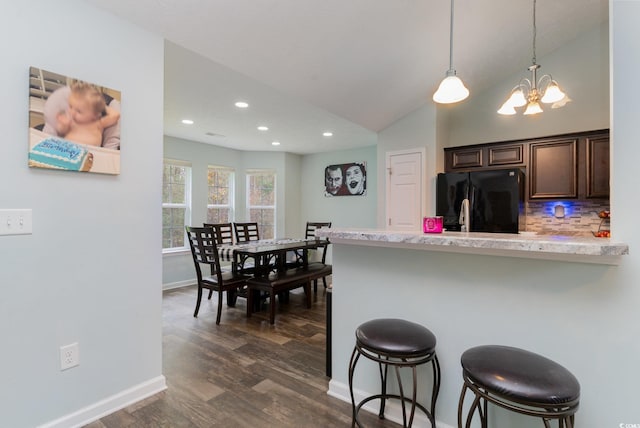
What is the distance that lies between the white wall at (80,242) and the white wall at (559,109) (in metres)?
3.60

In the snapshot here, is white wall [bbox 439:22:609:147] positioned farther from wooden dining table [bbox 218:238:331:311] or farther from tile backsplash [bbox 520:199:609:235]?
wooden dining table [bbox 218:238:331:311]

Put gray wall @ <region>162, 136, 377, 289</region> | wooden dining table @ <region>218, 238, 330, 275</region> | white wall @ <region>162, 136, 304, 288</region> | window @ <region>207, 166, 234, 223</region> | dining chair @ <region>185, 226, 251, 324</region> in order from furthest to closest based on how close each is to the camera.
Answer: window @ <region>207, 166, 234, 223</region>, gray wall @ <region>162, 136, 377, 289</region>, white wall @ <region>162, 136, 304, 288</region>, wooden dining table @ <region>218, 238, 330, 275</region>, dining chair @ <region>185, 226, 251, 324</region>

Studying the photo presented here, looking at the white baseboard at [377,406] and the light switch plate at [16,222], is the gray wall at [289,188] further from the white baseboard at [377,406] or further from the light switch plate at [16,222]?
the white baseboard at [377,406]

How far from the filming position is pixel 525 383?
101 centimetres

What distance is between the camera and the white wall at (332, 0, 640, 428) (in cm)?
120

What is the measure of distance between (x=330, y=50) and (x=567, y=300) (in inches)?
92.3

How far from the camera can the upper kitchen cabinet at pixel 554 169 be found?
131 inches

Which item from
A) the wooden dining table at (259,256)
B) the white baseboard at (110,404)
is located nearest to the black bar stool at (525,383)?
the white baseboard at (110,404)

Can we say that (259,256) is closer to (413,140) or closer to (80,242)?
(80,242)

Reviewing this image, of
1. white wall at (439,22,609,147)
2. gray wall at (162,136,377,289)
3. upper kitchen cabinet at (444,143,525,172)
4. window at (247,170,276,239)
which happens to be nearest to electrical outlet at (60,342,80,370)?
gray wall at (162,136,377,289)

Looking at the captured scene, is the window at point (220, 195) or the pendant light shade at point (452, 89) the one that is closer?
the pendant light shade at point (452, 89)

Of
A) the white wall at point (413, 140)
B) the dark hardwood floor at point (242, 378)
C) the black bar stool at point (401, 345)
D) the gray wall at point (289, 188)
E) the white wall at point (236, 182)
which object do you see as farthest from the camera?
the gray wall at point (289, 188)

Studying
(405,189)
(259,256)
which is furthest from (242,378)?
(405,189)

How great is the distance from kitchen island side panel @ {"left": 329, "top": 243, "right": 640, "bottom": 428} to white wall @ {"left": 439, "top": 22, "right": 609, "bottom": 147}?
115 inches
